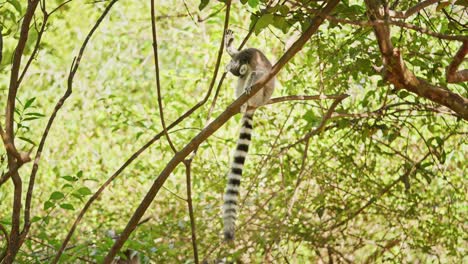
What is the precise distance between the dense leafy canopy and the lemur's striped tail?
15 centimetres

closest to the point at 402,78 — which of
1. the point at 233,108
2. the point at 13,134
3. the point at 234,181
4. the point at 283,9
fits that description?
the point at 283,9

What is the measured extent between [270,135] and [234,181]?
1.54 m

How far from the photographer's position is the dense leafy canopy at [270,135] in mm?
3145

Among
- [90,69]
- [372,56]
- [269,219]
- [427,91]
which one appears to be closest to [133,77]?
[90,69]

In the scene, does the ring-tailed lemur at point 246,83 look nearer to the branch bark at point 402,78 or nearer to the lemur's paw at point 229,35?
the lemur's paw at point 229,35

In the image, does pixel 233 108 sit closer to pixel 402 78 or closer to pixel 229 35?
pixel 402 78

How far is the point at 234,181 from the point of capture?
13.9 feet

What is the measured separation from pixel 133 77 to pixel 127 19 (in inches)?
26.0

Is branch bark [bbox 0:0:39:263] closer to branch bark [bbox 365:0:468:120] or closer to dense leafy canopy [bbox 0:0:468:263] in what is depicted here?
dense leafy canopy [bbox 0:0:468:263]

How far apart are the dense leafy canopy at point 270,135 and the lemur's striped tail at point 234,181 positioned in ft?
0.49

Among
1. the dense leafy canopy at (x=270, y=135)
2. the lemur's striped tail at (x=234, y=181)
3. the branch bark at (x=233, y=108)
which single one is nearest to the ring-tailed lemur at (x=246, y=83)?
the lemur's striped tail at (x=234, y=181)

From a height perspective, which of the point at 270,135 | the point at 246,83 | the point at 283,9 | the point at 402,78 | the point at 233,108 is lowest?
the point at 233,108

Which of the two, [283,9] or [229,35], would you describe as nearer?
[283,9]

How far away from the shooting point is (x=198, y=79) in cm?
641
